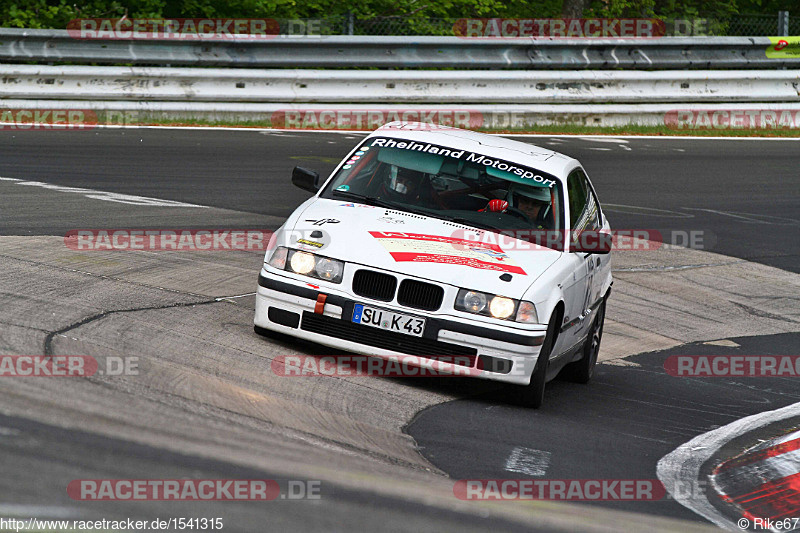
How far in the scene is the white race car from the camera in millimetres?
6340

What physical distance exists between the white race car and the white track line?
0.94 m

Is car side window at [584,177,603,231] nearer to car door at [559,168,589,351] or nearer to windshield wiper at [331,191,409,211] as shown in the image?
car door at [559,168,589,351]

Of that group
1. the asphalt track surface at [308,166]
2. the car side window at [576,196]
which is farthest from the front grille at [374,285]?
the asphalt track surface at [308,166]

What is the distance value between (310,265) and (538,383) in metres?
1.53

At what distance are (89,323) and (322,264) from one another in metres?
1.42

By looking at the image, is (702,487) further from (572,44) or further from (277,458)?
(572,44)

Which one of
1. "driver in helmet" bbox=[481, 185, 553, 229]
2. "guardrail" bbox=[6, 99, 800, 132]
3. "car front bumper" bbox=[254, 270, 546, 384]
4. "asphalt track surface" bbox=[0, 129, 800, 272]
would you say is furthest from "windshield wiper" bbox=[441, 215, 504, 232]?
"guardrail" bbox=[6, 99, 800, 132]

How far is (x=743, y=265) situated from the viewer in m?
12.1

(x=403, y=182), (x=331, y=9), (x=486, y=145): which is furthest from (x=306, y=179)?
(x=331, y=9)

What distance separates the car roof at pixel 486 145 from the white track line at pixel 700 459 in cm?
207

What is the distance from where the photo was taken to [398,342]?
6.34 metres

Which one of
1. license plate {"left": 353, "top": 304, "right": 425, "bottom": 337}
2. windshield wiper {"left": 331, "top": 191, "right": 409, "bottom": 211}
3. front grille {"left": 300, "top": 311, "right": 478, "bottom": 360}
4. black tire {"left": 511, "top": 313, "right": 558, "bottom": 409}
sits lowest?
black tire {"left": 511, "top": 313, "right": 558, "bottom": 409}

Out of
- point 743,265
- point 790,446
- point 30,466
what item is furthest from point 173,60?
point 30,466

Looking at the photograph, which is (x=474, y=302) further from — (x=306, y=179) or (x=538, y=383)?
(x=306, y=179)
